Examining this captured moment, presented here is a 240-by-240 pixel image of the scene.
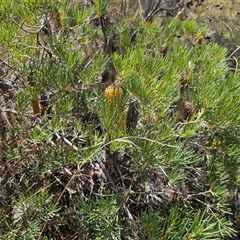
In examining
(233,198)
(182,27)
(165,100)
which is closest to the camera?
(165,100)

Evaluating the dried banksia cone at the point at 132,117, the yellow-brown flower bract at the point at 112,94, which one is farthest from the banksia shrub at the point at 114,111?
the dried banksia cone at the point at 132,117

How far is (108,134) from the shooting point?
3.47 ft

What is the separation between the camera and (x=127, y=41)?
1.68 meters

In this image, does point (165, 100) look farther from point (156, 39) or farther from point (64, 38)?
point (156, 39)

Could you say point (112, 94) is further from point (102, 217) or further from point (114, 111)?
point (102, 217)

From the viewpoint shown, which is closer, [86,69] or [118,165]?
[86,69]

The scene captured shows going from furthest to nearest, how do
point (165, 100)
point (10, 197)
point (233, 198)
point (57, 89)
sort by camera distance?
1. point (233, 198)
2. point (10, 197)
3. point (57, 89)
4. point (165, 100)

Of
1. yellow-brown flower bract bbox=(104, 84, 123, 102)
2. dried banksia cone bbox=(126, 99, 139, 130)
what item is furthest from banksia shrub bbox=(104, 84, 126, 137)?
dried banksia cone bbox=(126, 99, 139, 130)

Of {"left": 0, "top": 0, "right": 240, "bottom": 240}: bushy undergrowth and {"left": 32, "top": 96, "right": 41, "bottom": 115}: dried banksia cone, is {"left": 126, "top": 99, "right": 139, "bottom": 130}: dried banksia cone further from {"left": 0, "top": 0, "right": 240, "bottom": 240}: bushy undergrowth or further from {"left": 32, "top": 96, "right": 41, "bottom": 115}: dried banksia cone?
{"left": 32, "top": 96, "right": 41, "bottom": 115}: dried banksia cone

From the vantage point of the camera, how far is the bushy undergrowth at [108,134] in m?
1.07

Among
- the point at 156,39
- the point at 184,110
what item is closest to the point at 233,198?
the point at 184,110

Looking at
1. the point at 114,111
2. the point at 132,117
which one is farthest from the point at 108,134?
the point at 132,117

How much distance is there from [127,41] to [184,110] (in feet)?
1.72

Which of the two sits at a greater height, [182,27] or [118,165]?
[182,27]
